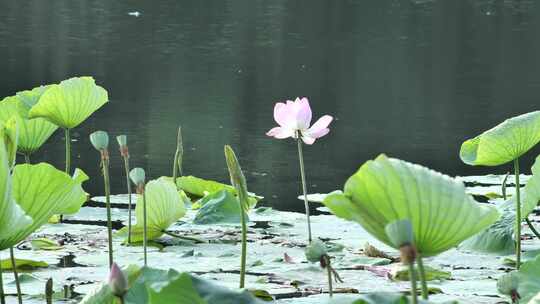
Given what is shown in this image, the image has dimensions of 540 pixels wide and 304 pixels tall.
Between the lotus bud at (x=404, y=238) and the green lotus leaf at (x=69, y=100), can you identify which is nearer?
the lotus bud at (x=404, y=238)

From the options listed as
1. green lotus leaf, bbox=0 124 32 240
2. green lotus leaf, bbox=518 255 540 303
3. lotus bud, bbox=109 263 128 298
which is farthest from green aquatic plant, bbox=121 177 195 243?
lotus bud, bbox=109 263 128 298

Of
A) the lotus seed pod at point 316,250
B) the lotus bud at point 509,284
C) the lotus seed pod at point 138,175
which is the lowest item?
the lotus bud at point 509,284

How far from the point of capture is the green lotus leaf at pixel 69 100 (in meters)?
2.61

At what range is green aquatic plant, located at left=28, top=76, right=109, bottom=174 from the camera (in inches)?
103

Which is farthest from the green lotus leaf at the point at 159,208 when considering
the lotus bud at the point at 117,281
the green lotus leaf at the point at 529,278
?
the lotus bud at the point at 117,281

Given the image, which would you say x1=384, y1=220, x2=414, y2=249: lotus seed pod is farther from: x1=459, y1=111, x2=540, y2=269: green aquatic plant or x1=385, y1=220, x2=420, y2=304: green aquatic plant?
x1=459, y1=111, x2=540, y2=269: green aquatic plant

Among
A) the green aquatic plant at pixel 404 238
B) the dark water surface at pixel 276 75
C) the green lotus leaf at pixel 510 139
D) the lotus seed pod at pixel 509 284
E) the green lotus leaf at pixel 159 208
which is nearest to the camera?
the green aquatic plant at pixel 404 238

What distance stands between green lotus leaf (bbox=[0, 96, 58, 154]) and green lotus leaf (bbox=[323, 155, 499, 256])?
1.64 m

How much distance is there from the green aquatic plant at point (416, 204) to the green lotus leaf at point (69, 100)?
1471 millimetres

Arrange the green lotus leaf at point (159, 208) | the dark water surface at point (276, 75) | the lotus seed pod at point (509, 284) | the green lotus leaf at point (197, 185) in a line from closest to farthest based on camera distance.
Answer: the lotus seed pod at point (509, 284) → the green lotus leaf at point (159, 208) → the green lotus leaf at point (197, 185) → the dark water surface at point (276, 75)

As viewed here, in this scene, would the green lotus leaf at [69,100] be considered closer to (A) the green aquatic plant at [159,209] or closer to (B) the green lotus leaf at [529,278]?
(A) the green aquatic plant at [159,209]

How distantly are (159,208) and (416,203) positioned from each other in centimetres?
144

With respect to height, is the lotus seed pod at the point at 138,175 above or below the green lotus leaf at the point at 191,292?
above

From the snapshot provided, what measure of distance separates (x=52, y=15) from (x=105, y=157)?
1269 cm
